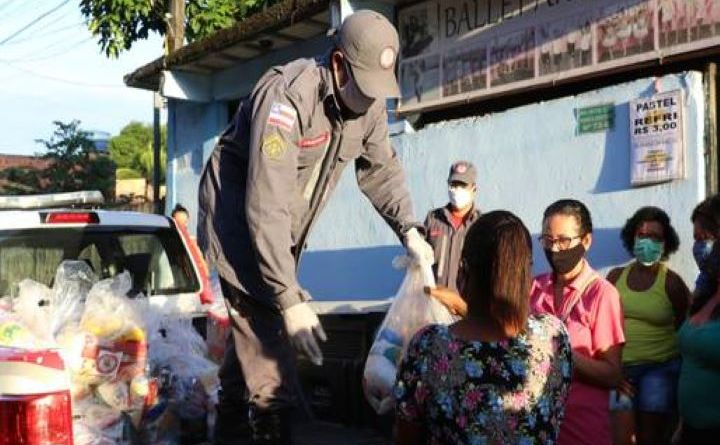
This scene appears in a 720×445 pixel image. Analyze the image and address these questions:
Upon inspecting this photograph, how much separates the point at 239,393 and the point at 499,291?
134 cm

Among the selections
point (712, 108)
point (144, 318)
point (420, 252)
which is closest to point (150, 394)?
point (144, 318)

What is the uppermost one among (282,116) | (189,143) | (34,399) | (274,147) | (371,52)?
(189,143)

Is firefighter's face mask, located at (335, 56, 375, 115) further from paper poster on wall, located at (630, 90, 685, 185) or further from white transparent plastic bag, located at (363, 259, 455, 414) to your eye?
paper poster on wall, located at (630, 90, 685, 185)

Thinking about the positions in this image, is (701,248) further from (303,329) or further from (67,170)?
(67,170)

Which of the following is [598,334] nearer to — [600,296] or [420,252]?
[600,296]

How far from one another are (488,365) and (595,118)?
15.5 feet

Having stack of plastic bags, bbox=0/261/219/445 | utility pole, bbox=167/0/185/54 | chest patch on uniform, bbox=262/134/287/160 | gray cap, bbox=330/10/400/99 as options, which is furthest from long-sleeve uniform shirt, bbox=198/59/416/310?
utility pole, bbox=167/0/185/54

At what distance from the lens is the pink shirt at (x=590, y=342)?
10.6 ft

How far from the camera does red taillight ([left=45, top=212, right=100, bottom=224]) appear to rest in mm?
4559

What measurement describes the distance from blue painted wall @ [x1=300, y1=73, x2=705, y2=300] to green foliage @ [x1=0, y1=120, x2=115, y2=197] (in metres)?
14.1

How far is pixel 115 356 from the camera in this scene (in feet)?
12.1

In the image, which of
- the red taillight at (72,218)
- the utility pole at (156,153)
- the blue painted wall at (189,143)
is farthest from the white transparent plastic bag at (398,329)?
the utility pole at (156,153)

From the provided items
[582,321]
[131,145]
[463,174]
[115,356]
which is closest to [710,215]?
[582,321]

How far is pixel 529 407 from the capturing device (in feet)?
7.72
